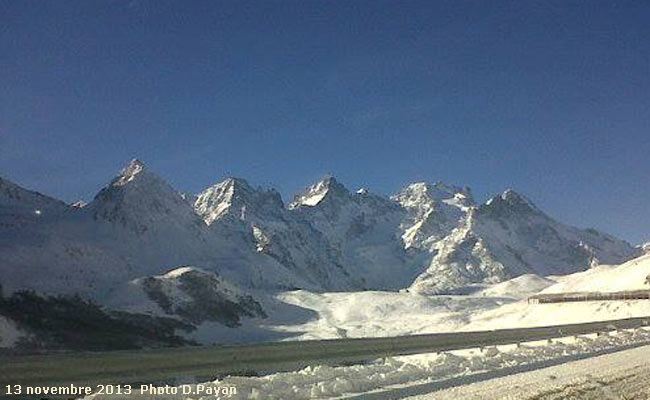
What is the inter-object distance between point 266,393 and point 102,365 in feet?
14.5

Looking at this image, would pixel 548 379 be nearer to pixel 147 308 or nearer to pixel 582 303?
pixel 582 303

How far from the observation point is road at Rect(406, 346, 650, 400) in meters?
21.1

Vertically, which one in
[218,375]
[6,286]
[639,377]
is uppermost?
[6,286]

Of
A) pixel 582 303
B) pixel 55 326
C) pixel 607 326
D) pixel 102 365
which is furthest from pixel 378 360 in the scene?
pixel 55 326

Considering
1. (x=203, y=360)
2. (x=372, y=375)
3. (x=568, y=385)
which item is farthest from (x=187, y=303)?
(x=568, y=385)

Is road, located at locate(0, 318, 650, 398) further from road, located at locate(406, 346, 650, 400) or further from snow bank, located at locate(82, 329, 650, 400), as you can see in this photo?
road, located at locate(406, 346, 650, 400)

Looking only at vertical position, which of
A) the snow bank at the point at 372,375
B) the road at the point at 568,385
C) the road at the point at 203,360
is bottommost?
the road at the point at 568,385

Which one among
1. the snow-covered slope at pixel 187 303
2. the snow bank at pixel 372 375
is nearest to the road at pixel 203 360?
the snow bank at pixel 372 375

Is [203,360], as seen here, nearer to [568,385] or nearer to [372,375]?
[372,375]

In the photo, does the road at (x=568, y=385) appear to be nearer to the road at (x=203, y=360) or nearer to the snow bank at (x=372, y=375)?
the snow bank at (x=372, y=375)

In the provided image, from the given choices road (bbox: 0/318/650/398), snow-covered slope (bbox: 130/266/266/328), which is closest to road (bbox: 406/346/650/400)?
road (bbox: 0/318/650/398)

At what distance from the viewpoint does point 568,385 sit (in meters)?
23.2

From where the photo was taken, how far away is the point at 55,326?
145 m

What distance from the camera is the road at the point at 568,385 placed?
21067 mm
